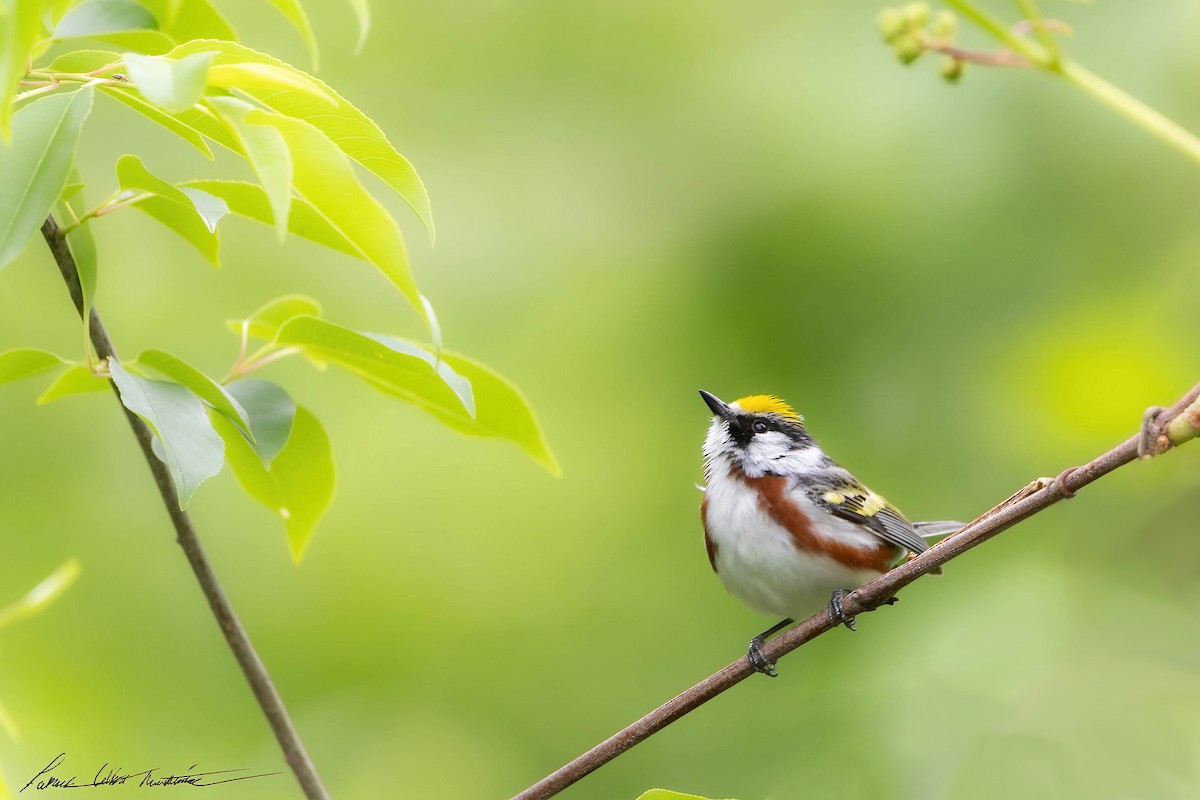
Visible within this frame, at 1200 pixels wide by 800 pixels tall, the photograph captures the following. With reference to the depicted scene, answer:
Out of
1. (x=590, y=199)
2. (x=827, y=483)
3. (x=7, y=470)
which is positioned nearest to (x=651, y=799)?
(x=827, y=483)

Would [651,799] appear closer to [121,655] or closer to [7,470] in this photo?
[121,655]

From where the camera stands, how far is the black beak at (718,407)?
281 centimetres

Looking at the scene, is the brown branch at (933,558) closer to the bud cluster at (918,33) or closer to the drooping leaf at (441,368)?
the drooping leaf at (441,368)

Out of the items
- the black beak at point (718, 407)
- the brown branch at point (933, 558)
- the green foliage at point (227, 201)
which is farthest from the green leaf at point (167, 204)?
the black beak at point (718, 407)

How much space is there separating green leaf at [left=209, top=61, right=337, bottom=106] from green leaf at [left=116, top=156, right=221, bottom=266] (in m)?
0.20

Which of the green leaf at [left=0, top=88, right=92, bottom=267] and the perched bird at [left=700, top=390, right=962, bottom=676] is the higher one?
the green leaf at [left=0, top=88, right=92, bottom=267]

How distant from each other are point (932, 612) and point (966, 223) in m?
1.11

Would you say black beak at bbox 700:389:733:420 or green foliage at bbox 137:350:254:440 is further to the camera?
black beak at bbox 700:389:733:420

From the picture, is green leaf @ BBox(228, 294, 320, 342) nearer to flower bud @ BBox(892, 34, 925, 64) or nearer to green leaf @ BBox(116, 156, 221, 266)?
green leaf @ BBox(116, 156, 221, 266)

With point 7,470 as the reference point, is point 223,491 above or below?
below

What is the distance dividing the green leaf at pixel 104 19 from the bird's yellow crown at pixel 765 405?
1.85 metres

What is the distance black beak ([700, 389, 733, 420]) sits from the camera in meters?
2.81

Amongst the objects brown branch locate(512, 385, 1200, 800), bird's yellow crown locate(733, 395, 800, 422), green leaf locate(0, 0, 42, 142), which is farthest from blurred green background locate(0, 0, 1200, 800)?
green leaf locate(0, 0, 42, 142)

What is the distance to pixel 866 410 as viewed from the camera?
10.9 ft
